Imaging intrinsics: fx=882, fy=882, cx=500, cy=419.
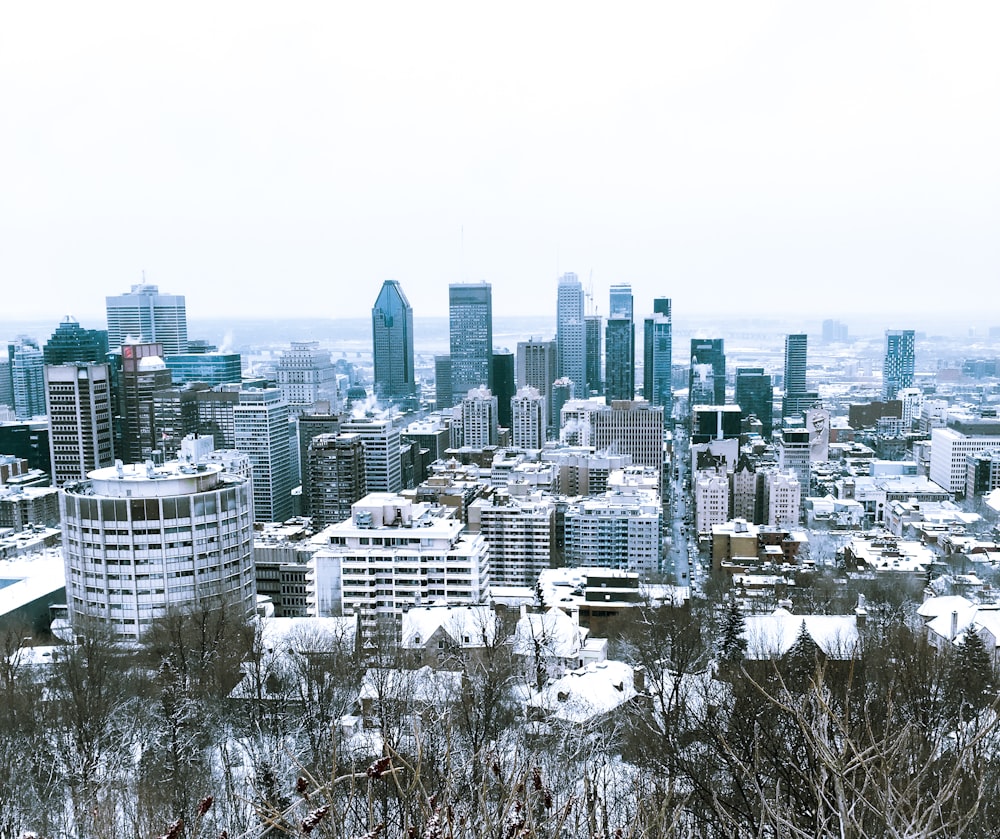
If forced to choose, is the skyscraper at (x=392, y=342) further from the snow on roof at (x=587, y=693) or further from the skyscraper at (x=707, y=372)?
the snow on roof at (x=587, y=693)

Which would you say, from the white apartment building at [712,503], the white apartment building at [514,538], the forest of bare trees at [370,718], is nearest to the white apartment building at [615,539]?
the white apartment building at [514,538]

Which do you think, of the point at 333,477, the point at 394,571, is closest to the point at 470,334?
the point at 333,477

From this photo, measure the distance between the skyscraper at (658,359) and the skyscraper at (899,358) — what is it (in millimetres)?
7674

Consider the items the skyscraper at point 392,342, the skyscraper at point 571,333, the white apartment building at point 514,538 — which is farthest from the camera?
the skyscraper at point 571,333

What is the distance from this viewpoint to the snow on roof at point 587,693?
187 inches

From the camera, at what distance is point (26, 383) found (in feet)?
88.9

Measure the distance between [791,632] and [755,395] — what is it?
22133 mm

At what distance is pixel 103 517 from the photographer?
6.96 metres

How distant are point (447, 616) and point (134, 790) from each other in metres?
3.09

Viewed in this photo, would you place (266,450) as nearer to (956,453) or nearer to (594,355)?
(956,453)

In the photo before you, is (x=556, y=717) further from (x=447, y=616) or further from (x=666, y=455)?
(x=666, y=455)

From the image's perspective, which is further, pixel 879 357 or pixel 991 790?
pixel 879 357

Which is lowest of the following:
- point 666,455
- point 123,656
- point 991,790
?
point 666,455

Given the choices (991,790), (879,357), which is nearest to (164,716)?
(991,790)
